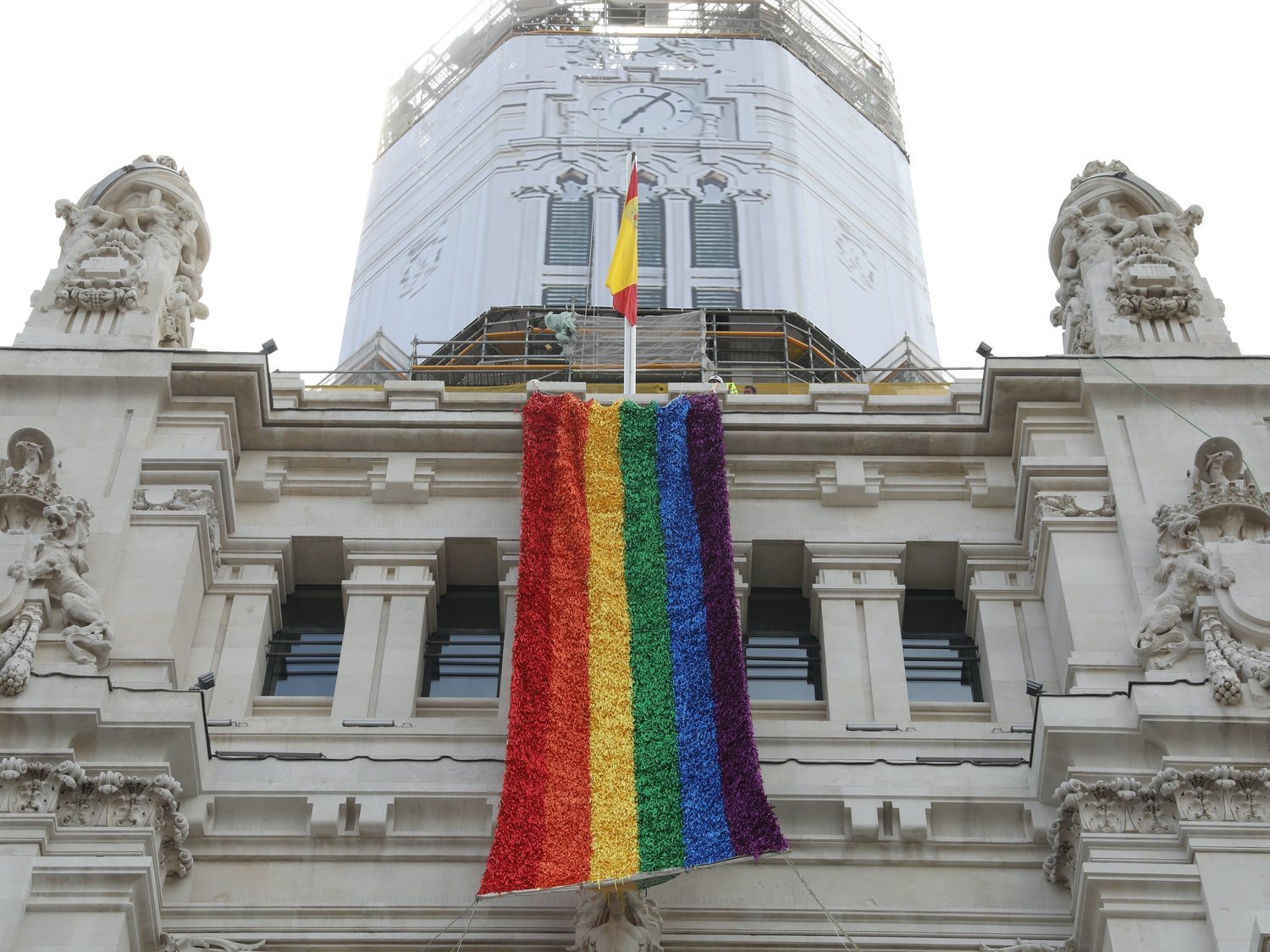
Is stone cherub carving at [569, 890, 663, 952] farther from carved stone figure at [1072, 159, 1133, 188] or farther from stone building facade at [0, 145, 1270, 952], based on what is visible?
carved stone figure at [1072, 159, 1133, 188]

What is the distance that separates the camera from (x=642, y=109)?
52.8m

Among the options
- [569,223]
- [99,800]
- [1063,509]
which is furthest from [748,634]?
[569,223]

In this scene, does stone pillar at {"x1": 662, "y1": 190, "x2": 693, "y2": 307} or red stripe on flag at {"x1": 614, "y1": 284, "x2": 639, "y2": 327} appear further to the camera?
stone pillar at {"x1": 662, "y1": 190, "x2": 693, "y2": 307}

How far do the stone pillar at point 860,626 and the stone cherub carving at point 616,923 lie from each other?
14.3 feet

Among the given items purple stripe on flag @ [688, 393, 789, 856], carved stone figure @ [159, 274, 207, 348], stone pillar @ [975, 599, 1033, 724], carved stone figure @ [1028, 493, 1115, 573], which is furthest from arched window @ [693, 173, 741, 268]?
stone pillar @ [975, 599, 1033, 724]

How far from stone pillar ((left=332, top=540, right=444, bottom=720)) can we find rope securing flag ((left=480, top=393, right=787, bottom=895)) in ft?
5.50

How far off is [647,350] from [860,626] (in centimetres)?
1288

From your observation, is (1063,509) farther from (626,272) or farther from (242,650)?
(242,650)

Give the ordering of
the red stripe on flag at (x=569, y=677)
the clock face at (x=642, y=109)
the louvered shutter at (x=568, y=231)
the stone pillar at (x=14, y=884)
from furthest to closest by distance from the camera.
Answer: the clock face at (x=642, y=109), the louvered shutter at (x=568, y=231), the red stripe on flag at (x=569, y=677), the stone pillar at (x=14, y=884)

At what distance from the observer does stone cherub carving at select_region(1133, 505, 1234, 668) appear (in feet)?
85.7

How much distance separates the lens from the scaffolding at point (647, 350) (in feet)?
127

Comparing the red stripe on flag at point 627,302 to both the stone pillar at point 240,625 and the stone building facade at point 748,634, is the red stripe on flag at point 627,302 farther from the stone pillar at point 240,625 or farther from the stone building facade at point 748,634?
the stone pillar at point 240,625

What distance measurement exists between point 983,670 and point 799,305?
18.7 metres

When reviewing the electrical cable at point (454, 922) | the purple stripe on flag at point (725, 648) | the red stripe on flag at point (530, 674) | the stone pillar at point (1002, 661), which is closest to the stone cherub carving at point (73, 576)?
the red stripe on flag at point (530, 674)
